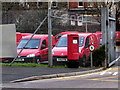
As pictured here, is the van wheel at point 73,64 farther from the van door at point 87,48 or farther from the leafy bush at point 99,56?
the van door at point 87,48

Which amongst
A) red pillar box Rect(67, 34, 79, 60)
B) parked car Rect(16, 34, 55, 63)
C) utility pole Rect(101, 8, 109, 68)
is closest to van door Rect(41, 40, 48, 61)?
parked car Rect(16, 34, 55, 63)

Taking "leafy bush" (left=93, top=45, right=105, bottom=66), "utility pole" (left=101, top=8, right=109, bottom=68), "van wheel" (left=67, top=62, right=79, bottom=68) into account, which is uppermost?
"utility pole" (left=101, top=8, right=109, bottom=68)

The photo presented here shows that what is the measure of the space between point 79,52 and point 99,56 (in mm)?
1133

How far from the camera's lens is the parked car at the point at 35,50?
16969mm

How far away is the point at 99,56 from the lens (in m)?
16.1

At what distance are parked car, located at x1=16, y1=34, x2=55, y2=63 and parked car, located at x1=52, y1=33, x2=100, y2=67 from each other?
2.70 ft

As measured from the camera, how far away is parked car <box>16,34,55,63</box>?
17.0m

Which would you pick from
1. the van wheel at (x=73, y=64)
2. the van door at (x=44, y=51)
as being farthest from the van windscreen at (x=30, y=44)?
the van wheel at (x=73, y=64)

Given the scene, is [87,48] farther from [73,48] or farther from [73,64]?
[73,64]

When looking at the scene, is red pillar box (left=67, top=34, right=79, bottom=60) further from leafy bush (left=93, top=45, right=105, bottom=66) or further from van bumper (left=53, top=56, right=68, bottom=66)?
leafy bush (left=93, top=45, right=105, bottom=66)

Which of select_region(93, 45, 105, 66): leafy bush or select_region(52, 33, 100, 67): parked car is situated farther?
select_region(93, 45, 105, 66): leafy bush

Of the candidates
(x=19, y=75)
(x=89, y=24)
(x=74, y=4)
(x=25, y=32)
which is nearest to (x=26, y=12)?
(x=25, y=32)

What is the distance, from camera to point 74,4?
46.9 m

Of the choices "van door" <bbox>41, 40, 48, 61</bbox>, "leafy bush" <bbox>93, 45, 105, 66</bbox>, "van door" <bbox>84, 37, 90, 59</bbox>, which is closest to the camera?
"leafy bush" <bbox>93, 45, 105, 66</bbox>
